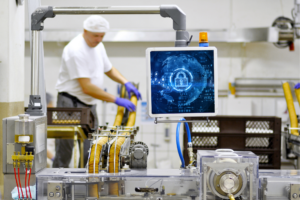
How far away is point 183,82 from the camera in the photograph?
1.08m

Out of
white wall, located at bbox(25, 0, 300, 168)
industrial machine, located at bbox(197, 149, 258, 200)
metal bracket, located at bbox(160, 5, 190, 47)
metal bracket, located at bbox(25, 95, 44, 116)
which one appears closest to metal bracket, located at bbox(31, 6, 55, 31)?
metal bracket, located at bbox(25, 95, 44, 116)

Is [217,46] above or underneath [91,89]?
above

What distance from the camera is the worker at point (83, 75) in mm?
2615

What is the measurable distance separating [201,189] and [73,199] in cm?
41

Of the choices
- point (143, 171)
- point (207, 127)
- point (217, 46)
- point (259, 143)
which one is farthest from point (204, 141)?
point (217, 46)

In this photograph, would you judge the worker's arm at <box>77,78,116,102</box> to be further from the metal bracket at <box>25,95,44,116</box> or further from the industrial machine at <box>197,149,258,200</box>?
the industrial machine at <box>197,149,258,200</box>

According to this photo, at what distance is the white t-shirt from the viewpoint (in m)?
2.64

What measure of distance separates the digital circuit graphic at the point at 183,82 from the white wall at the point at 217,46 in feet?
9.82

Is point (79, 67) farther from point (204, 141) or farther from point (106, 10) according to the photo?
point (106, 10)

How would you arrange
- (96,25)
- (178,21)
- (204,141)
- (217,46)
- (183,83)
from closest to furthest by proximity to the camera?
(183,83), (178,21), (204,141), (96,25), (217,46)

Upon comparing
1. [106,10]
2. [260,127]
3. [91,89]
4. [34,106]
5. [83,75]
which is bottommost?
[260,127]

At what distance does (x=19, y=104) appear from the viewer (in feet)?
Answer: 7.19

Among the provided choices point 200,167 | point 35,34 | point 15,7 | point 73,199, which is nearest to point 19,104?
point 15,7

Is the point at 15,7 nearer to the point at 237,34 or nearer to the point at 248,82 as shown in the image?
the point at 237,34
